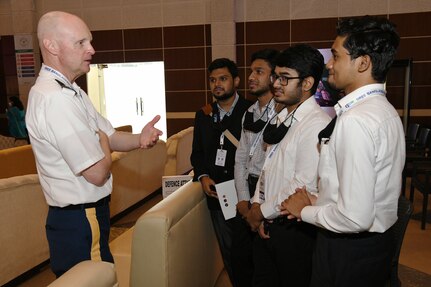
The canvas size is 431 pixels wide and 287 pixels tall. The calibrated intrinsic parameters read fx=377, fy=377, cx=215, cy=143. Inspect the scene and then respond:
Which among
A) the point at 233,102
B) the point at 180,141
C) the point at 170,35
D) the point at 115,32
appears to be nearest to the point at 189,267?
the point at 233,102

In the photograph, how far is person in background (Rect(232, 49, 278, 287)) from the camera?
2.34m

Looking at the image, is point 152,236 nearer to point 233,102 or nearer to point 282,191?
point 282,191

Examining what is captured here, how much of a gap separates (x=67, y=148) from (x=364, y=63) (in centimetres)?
120

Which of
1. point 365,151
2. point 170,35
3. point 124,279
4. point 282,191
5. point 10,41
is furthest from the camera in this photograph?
point 10,41

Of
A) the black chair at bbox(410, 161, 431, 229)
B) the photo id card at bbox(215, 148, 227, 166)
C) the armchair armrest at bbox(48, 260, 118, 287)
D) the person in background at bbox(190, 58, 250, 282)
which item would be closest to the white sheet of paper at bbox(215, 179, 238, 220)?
the person in background at bbox(190, 58, 250, 282)

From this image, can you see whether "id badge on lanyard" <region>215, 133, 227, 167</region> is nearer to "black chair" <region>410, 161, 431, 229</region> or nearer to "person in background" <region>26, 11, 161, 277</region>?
"person in background" <region>26, 11, 161, 277</region>

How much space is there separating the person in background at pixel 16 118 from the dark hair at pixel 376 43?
27.3ft

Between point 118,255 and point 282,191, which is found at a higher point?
point 282,191

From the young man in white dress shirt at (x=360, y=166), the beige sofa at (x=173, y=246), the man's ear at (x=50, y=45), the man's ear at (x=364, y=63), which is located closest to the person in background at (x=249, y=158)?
the beige sofa at (x=173, y=246)

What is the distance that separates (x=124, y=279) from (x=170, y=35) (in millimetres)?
6707

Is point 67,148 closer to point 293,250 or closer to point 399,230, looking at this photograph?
point 293,250

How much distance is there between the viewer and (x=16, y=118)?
8.28 meters

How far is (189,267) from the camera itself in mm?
2092

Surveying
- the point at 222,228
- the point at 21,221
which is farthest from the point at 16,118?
the point at 222,228
